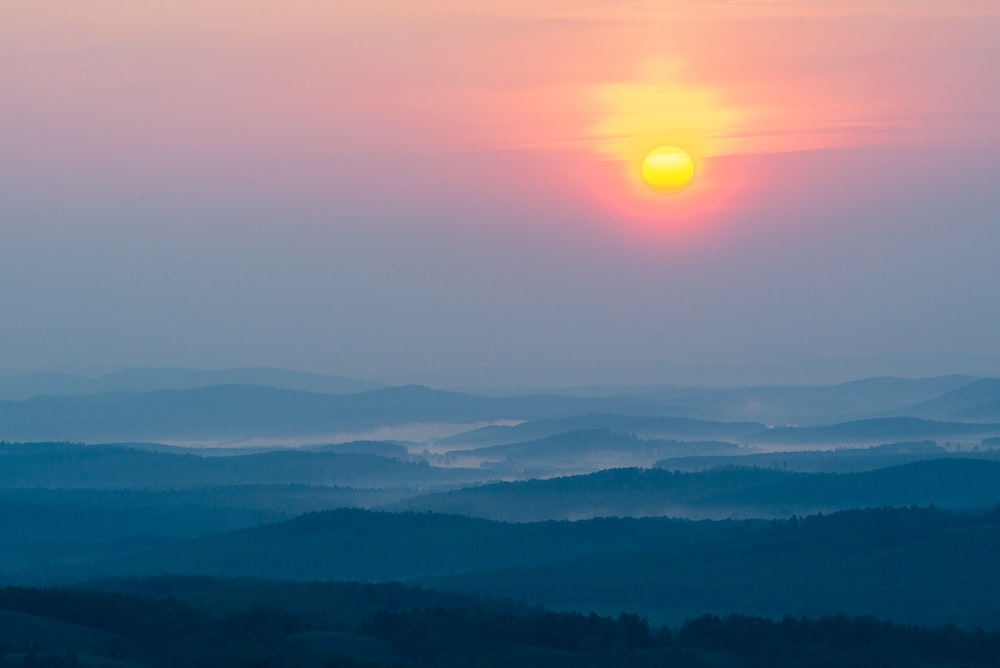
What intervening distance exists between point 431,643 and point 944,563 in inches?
2836

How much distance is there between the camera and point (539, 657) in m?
117

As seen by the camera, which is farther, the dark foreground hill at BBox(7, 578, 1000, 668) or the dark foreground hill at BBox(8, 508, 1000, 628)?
the dark foreground hill at BBox(8, 508, 1000, 628)

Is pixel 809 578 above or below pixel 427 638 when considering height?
above

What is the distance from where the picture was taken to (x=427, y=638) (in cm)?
12081

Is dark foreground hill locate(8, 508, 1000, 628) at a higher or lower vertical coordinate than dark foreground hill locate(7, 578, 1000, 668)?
higher

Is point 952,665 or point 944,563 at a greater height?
point 944,563

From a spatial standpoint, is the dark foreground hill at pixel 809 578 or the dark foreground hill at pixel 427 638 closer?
the dark foreground hill at pixel 427 638

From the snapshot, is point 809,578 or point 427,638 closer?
point 427,638

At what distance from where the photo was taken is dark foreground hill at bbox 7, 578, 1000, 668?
110 m

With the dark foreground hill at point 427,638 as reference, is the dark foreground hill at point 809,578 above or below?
above

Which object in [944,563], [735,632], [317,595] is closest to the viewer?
[735,632]

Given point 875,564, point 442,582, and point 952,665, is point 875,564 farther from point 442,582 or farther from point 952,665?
point 952,665

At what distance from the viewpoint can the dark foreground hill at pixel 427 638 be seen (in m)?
110

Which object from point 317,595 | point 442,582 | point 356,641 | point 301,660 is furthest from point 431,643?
point 442,582
